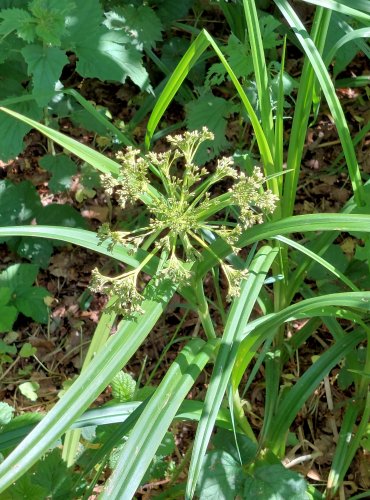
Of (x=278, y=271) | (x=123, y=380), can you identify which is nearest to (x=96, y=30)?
(x=278, y=271)

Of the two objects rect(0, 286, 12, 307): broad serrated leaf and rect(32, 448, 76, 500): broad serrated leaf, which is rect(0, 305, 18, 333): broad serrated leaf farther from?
rect(32, 448, 76, 500): broad serrated leaf

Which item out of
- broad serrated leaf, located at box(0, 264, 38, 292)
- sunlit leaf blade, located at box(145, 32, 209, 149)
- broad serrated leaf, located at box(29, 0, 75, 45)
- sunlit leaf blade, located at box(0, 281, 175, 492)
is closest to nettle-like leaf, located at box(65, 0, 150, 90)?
broad serrated leaf, located at box(29, 0, 75, 45)

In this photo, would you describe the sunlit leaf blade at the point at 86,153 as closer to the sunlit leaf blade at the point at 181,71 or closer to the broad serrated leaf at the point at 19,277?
the sunlit leaf blade at the point at 181,71

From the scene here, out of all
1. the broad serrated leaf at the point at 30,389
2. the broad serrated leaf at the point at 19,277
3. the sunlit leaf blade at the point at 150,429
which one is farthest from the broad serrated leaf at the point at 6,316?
the sunlit leaf blade at the point at 150,429

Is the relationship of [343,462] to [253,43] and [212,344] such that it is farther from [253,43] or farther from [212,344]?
[253,43]

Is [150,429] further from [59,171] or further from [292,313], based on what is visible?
[59,171]

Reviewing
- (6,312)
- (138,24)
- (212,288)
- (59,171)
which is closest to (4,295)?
(6,312)
